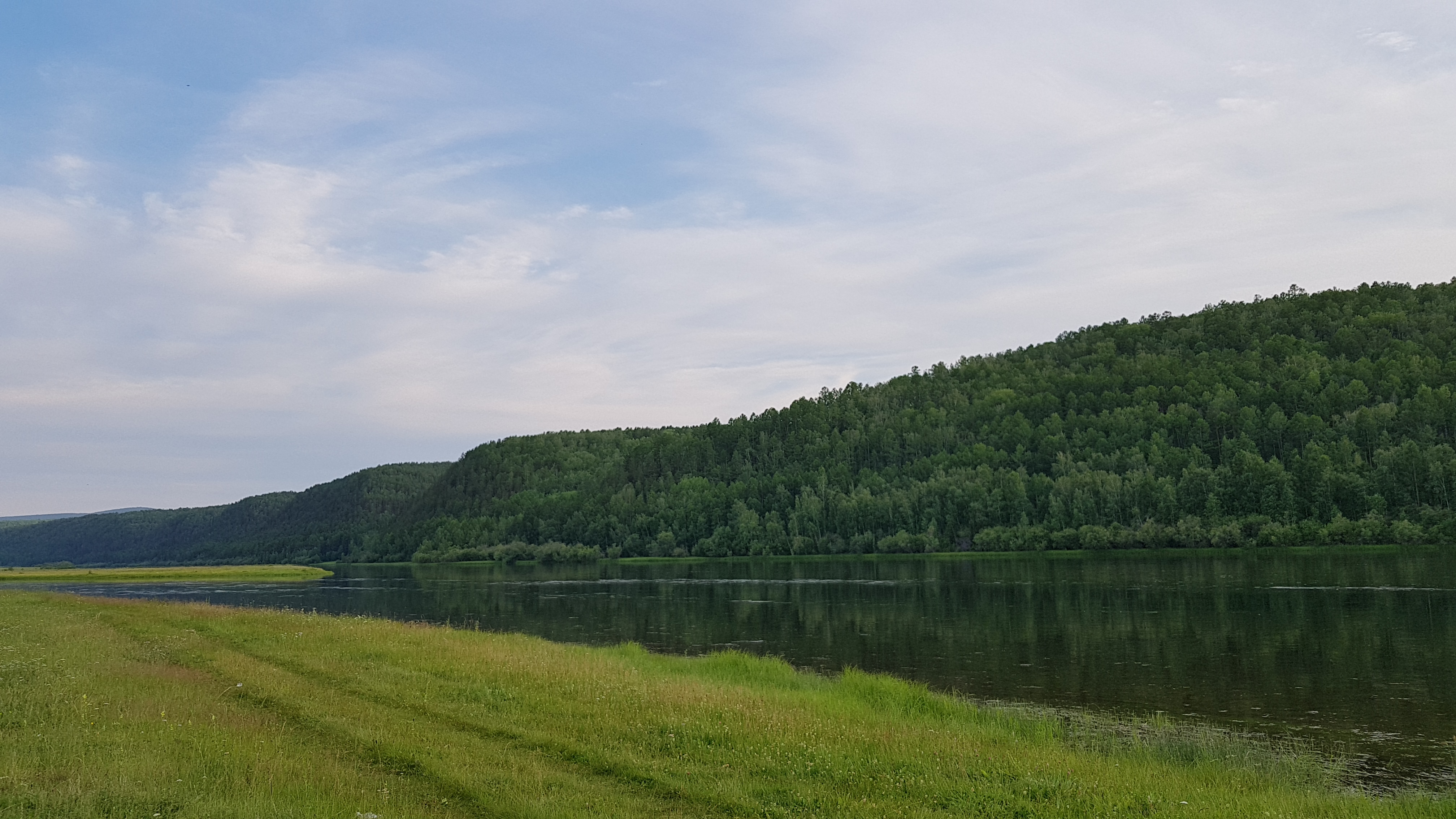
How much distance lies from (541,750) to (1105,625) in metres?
45.0

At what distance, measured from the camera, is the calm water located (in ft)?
105

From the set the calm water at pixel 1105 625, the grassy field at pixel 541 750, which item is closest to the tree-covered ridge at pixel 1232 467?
the calm water at pixel 1105 625

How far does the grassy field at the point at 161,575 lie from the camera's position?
497 ft

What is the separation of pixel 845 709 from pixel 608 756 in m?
11.7

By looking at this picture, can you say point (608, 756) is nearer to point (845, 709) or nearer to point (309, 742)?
point (309, 742)

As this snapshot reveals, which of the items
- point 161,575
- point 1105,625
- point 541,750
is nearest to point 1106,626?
point 1105,625

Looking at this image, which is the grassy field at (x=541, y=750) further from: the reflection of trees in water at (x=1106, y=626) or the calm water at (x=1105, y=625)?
the reflection of trees in water at (x=1106, y=626)

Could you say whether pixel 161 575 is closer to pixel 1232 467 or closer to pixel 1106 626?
pixel 1106 626

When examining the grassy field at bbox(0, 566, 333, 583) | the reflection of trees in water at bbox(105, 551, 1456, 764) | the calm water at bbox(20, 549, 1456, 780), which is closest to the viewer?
the calm water at bbox(20, 549, 1456, 780)

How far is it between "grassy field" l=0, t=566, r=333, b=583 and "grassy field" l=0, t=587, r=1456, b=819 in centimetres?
14158

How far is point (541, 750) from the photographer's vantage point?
18438 millimetres

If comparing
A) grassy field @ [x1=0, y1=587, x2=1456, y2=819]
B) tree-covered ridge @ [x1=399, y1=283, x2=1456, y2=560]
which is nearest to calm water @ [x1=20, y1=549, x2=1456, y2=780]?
grassy field @ [x1=0, y1=587, x2=1456, y2=819]

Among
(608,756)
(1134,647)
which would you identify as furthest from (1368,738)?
(608,756)

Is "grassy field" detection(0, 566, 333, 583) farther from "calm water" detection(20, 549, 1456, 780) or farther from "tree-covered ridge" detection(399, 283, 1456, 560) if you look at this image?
"tree-covered ridge" detection(399, 283, 1456, 560)
